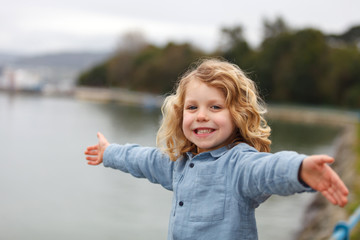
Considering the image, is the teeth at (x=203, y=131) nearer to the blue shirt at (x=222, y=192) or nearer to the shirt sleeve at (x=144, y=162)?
the blue shirt at (x=222, y=192)

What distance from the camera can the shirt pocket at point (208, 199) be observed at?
1439 mm

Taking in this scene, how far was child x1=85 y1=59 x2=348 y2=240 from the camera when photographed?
1.36m

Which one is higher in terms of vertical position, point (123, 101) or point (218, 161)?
point (123, 101)

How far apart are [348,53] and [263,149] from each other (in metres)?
36.5

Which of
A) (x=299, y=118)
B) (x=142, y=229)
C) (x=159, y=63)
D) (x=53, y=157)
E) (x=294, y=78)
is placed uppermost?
(x=159, y=63)

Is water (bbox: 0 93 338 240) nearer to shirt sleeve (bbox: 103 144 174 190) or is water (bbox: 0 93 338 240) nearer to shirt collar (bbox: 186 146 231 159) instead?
shirt sleeve (bbox: 103 144 174 190)

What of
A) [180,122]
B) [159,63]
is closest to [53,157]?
[180,122]

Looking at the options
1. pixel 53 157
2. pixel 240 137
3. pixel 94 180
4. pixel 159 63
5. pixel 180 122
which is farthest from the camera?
pixel 159 63

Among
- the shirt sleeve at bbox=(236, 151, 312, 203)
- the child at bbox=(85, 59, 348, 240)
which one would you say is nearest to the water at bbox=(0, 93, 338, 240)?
the child at bbox=(85, 59, 348, 240)

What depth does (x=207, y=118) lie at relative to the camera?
1.53 m

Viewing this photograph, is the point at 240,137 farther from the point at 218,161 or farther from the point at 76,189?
the point at 76,189

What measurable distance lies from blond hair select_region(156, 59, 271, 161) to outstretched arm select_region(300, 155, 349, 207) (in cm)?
42

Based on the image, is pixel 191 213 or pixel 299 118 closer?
pixel 191 213

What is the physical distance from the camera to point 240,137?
5.29 feet
